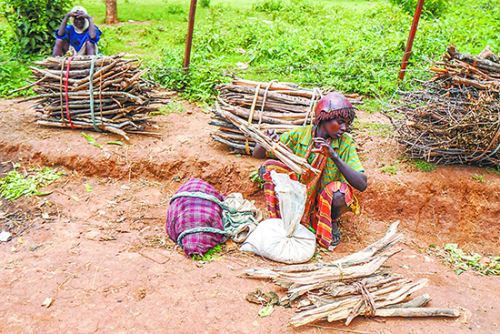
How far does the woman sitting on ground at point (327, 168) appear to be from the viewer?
3.53m

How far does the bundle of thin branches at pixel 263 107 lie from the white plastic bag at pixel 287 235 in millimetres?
1107

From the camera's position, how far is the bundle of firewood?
518cm

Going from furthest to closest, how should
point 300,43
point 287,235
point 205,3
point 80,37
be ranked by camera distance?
point 205,3, point 300,43, point 80,37, point 287,235

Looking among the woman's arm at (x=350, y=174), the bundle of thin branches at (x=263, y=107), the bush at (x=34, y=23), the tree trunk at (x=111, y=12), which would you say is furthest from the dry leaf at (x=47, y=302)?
the tree trunk at (x=111, y=12)

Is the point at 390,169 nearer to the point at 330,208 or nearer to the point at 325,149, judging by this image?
the point at 330,208

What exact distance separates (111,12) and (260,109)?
818 centimetres

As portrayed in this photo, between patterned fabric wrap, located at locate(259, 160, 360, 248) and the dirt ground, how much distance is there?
38 centimetres

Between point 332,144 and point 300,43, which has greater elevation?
point 300,43

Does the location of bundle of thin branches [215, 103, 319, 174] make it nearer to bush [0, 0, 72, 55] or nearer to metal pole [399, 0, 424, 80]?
metal pole [399, 0, 424, 80]

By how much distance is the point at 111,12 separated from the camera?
447 inches

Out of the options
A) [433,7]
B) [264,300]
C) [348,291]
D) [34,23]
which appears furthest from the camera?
[433,7]

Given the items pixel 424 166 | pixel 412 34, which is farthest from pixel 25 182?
pixel 412 34

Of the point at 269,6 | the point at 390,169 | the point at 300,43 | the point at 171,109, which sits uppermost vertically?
the point at 269,6

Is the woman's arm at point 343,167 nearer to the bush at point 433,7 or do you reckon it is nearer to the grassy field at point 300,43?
the grassy field at point 300,43
